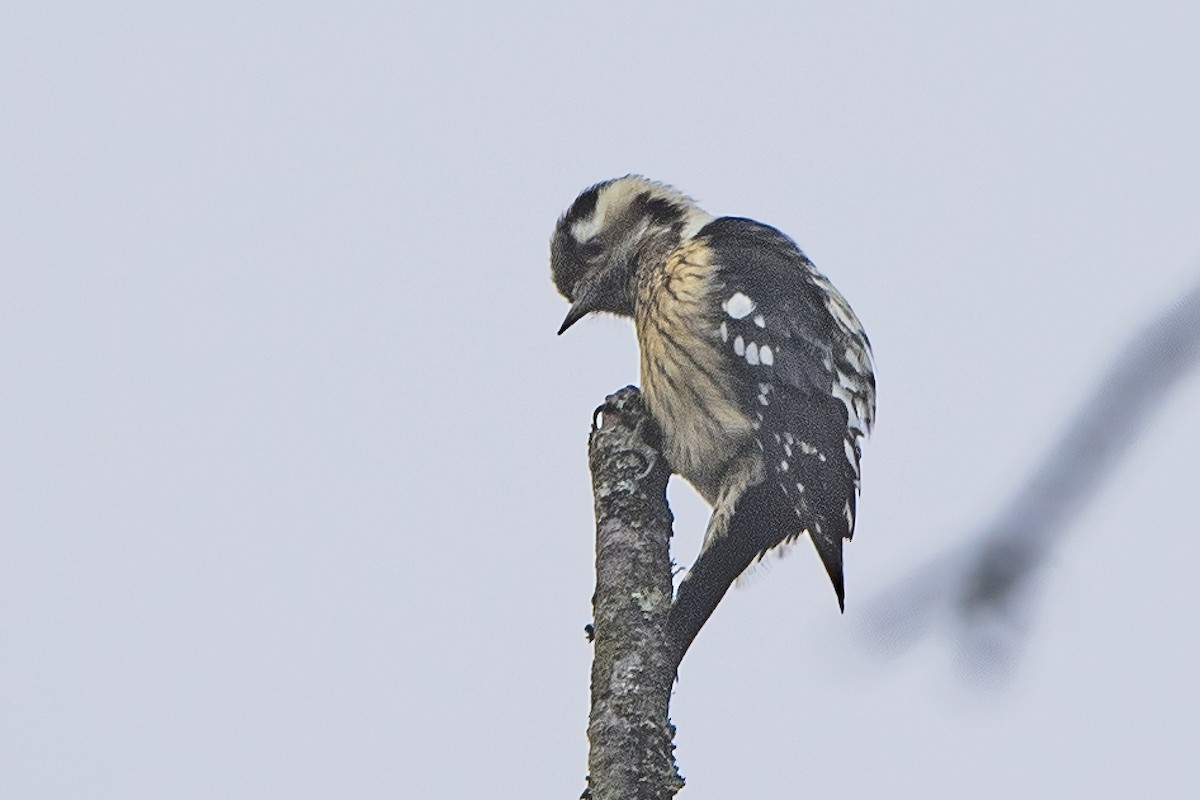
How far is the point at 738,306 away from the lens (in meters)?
4.06

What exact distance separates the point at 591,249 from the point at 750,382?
1153 millimetres

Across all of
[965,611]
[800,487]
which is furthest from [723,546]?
[965,611]

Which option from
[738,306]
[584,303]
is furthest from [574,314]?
[738,306]

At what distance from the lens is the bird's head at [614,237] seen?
477cm

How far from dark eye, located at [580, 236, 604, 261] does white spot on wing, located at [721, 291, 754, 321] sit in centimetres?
87

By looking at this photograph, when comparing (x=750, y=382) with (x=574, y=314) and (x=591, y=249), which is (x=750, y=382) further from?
(x=591, y=249)

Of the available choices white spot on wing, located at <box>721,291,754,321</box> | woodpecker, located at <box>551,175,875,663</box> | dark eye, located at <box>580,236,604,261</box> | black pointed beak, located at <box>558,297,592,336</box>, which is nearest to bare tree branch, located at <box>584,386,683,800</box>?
woodpecker, located at <box>551,175,875,663</box>

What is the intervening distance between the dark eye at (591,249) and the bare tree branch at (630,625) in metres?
1.68

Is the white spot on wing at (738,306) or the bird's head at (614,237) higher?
the bird's head at (614,237)

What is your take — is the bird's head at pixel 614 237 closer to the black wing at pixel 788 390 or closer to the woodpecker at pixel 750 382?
the woodpecker at pixel 750 382

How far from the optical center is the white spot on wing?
13.3 ft

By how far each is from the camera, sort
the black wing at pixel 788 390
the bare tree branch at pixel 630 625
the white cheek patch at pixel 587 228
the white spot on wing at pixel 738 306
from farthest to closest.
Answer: the white cheek patch at pixel 587 228, the white spot on wing at pixel 738 306, the black wing at pixel 788 390, the bare tree branch at pixel 630 625

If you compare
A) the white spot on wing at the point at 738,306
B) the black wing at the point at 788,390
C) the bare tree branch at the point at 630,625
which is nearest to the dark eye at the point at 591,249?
the black wing at the point at 788,390

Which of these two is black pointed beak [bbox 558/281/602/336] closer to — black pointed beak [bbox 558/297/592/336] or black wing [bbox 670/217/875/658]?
black pointed beak [bbox 558/297/592/336]
